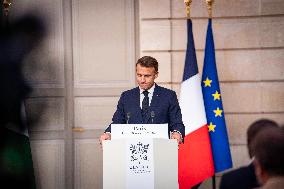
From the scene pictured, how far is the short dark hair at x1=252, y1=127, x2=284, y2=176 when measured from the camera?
1.85 m

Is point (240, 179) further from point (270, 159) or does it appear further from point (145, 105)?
point (145, 105)

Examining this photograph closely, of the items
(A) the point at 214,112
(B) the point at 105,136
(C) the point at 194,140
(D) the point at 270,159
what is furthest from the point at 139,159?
(A) the point at 214,112

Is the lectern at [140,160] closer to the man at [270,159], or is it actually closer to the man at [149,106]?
the man at [149,106]

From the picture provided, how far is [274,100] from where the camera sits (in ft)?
18.3

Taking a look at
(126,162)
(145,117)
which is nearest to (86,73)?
(145,117)

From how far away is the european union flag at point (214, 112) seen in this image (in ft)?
16.2

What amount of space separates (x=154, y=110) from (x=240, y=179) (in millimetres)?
1678

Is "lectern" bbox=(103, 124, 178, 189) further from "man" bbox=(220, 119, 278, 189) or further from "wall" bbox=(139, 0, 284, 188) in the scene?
"wall" bbox=(139, 0, 284, 188)

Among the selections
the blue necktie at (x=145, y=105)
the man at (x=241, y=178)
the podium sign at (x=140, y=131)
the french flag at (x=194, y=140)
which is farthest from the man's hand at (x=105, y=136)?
the french flag at (x=194, y=140)

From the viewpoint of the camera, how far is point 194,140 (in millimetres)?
4938

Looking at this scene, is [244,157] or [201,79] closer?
[201,79]

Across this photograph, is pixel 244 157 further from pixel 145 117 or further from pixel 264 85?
pixel 145 117

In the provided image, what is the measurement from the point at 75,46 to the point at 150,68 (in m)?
2.29

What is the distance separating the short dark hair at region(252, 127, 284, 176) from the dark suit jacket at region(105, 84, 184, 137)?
1.99 m
